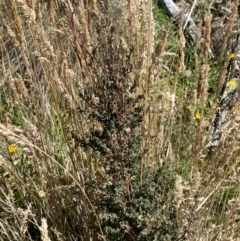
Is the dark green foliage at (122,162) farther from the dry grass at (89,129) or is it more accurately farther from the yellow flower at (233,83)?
the yellow flower at (233,83)

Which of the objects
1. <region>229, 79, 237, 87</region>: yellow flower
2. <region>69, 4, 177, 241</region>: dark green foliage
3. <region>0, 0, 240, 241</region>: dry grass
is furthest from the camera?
<region>229, 79, 237, 87</region>: yellow flower

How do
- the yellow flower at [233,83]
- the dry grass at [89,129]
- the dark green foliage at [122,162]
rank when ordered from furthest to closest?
the yellow flower at [233,83] < the dry grass at [89,129] < the dark green foliage at [122,162]

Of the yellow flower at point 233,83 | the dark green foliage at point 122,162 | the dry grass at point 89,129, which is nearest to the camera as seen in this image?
the dark green foliage at point 122,162

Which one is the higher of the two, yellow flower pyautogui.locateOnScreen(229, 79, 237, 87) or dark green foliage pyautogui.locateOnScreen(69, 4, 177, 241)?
dark green foliage pyautogui.locateOnScreen(69, 4, 177, 241)

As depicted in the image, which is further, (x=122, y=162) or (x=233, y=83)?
(x=233, y=83)

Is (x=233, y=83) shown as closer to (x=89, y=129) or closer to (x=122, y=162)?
(x=89, y=129)

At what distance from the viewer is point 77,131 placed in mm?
2127

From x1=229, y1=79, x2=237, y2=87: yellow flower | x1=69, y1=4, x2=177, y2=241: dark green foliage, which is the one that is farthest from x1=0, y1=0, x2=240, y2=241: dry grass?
x1=229, y1=79, x2=237, y2=87: yellow flower

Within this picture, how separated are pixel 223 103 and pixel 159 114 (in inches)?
42.1

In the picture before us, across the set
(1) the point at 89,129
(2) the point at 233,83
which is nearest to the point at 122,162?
(1) the point at 89,129

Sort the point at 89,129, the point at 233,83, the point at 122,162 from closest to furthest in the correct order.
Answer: the point at 122,162
the point at 89,129
the point at 233,83

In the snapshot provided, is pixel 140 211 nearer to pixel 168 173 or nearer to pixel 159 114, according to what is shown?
pixel 168 173

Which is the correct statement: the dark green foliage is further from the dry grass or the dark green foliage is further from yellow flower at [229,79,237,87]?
yellow flower at [229,79,237,87]

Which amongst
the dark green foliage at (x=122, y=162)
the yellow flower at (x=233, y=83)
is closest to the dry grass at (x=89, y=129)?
the dark green foliage at (x=122, y=162)
